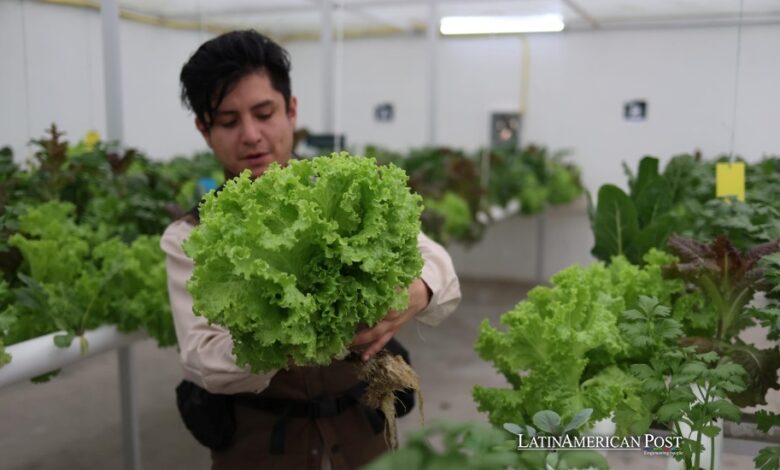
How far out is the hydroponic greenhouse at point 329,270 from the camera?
3.07 feet

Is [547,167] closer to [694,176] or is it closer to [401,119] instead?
[401,119]

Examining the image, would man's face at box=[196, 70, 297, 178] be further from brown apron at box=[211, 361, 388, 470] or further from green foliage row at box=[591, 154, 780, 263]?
green foliage row at box=[591, 154, 780, 263]

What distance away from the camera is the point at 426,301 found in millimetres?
1164

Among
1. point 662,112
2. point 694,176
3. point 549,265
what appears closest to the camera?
point 694,176

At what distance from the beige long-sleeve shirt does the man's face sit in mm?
174

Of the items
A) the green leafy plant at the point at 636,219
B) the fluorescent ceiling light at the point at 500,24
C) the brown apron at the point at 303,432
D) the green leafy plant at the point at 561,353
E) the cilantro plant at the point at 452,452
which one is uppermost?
the fluorescent ceiling light at the point at 500,24

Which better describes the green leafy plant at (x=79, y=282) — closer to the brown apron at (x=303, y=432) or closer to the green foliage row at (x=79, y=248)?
the green foliage row at (x=79, y=248)

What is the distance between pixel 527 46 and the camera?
5449 mm

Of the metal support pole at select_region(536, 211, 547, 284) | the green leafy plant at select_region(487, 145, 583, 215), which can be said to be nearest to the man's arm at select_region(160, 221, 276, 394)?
the green leafy plant at select_region(487, 145, 583, 215)

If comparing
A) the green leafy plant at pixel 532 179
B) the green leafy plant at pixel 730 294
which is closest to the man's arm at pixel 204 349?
the green leafy plant at pixel 730 294

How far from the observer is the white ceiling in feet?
9.30

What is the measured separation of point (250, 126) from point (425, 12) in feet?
13.9

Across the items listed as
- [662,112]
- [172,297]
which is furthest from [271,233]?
[662,112]

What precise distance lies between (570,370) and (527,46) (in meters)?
4.58
